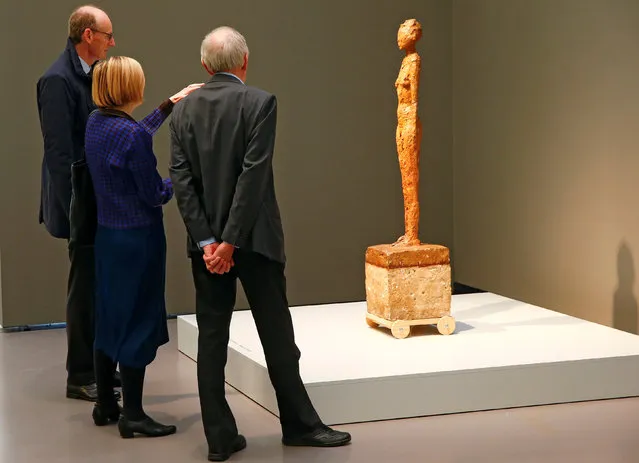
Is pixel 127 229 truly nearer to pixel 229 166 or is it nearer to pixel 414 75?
pixel 229 166

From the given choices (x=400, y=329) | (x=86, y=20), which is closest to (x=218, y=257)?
(x=86, y=20)

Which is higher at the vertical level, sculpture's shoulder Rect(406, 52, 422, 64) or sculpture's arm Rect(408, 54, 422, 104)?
sculpture's shoulder Rect(406, 52, 422, 64)

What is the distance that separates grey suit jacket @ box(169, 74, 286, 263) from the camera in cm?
382

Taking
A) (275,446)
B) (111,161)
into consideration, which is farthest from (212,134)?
(275,446)

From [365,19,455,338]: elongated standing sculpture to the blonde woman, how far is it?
1.52 meters

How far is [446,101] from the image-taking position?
8.01 m

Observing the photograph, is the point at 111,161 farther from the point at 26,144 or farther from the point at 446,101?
the point at 446,101

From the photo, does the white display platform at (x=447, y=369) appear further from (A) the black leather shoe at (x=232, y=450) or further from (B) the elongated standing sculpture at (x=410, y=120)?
(B) the elongated standing sculpture at (x=410, y=120)

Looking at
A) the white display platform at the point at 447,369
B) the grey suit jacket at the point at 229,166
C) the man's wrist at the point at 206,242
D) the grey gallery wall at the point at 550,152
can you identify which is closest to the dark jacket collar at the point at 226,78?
the grey suit jacket at the point at 229,166

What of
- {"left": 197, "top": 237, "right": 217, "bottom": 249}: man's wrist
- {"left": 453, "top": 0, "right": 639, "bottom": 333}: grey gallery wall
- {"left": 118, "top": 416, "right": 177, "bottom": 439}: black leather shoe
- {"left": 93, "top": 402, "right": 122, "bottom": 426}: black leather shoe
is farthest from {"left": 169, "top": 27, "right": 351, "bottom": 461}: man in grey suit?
{"left": 453, "top": 0, "right": 639, "bottom": 333}: grey gallery wall

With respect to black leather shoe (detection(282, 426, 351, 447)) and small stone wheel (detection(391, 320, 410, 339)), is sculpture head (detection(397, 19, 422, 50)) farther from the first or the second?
black leather shoe (detection(282, 426, 351, 447))

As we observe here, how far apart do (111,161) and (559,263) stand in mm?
3358

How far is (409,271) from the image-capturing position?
5473 mm

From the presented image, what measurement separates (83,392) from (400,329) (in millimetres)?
1590
